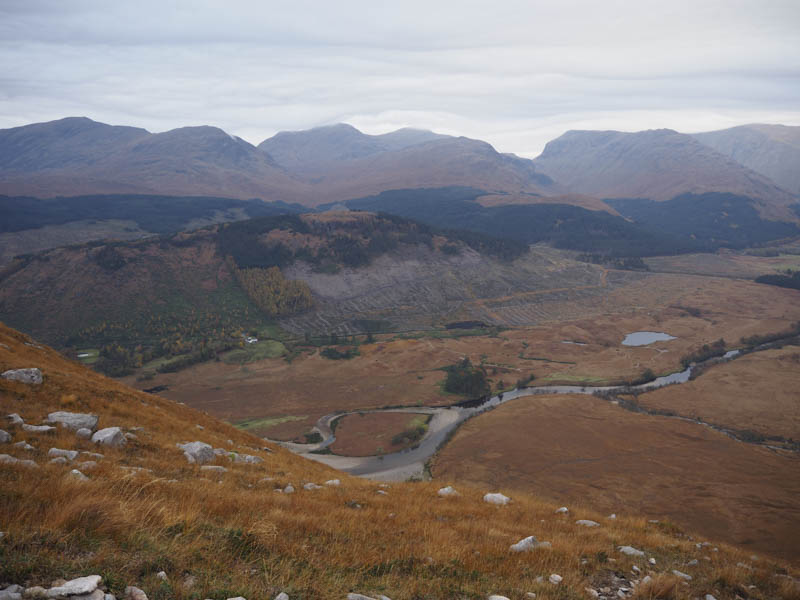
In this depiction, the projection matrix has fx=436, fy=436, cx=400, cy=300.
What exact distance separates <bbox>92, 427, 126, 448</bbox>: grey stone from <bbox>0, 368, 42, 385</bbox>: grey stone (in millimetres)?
4926

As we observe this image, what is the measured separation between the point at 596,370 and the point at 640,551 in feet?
223

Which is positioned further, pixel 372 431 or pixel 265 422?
pixel 265 422

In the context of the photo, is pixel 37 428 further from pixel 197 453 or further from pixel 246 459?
pixel 246 459

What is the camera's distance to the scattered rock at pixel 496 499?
547 inches

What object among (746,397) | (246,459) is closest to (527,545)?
(246,459)

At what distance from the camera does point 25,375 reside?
14180mm

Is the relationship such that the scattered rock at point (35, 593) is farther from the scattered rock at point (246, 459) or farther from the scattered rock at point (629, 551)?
the scattered rock at point (246, 459)

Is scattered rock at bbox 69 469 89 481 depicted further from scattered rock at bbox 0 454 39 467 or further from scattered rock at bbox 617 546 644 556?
scattered rock at bbox 617 546 644 556

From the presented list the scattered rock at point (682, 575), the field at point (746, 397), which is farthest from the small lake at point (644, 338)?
the scattered rock at point (682, 575)

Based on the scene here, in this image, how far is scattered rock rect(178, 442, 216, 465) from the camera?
481 inches

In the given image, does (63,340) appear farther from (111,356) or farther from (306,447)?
(306,447)

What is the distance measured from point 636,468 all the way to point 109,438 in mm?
42689

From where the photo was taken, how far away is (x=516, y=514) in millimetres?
12594

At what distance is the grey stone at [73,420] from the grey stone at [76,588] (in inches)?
365
